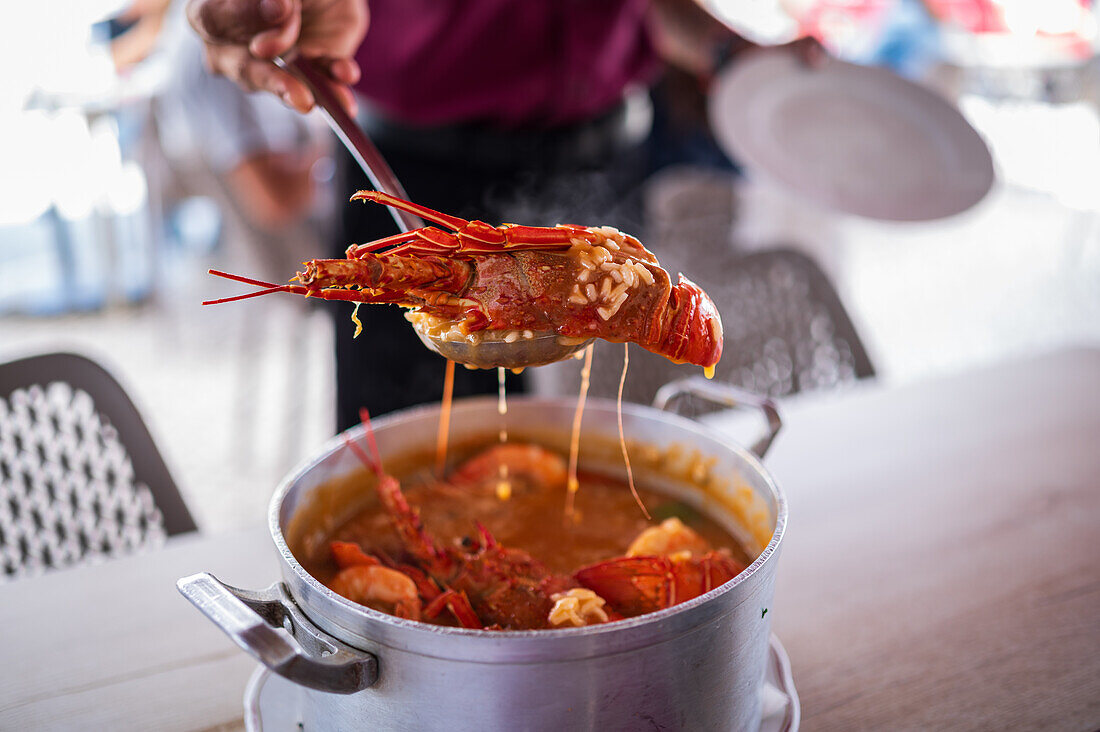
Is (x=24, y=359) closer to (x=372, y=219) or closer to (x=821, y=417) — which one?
(x=372, y=219)

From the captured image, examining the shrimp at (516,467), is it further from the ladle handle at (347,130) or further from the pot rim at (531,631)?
the ladle handle at (347,130)

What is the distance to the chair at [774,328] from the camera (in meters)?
1.95

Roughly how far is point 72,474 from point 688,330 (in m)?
1.11

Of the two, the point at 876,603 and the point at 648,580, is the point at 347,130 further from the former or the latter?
the point at 876,603

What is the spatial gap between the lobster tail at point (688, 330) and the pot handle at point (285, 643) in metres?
0.47

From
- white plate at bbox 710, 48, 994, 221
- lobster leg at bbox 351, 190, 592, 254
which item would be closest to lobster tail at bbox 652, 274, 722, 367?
lobster leg at bbox 351, 190, 592, 254

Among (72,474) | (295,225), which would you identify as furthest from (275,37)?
(295,225)

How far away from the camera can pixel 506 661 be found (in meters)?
0.65

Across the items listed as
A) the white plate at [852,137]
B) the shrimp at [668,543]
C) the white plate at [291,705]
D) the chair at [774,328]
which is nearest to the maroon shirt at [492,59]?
the white plate at [852,137]

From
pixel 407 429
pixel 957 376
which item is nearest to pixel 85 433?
pixel 407 429

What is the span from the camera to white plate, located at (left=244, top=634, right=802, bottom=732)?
0.90 m

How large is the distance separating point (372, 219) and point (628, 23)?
0.81 meters

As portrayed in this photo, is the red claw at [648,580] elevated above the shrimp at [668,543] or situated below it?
above

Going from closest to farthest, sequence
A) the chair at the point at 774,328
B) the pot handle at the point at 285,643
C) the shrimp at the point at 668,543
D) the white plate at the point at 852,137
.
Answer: the pot handle at the point at 285,643 < the shrimp at the point at 668,543 < the white plate at the point at 852,137 < the chair at the point at 774,328
